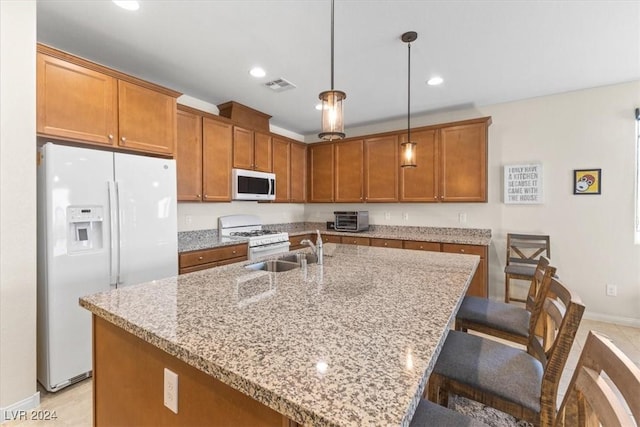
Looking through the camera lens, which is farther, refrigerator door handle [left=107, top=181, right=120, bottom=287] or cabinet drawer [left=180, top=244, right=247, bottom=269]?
cabinet drawer [left=180, top=244, right=247, bottom=269]

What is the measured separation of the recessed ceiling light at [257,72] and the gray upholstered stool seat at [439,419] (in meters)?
2.92

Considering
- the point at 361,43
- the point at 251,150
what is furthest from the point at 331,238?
the point at 361,43

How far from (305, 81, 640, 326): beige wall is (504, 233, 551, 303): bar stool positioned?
17 centimetres

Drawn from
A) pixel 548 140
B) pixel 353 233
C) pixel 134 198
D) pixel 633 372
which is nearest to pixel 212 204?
pixel 134 198

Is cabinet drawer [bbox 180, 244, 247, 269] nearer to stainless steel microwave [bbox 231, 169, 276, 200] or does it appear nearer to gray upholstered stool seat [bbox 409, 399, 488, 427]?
stainless steel microwave [bbox 231, 169, 276, 200]

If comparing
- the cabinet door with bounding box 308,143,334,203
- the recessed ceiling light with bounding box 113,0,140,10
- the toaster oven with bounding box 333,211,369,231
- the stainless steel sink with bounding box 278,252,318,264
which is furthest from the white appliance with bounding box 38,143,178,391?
the cabinet door with bounding box 308,143,334,203

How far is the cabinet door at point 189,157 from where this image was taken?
10.3ft

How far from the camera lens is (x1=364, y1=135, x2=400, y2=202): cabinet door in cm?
424

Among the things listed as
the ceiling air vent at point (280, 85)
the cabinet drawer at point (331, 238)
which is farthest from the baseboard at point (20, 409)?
the cabinet drawer at point (331, 238)

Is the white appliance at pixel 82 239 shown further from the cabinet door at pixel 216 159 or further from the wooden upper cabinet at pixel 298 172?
the wooden upper cabinet at pixel 298 172

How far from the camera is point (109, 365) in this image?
1.24 meters

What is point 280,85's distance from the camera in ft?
10.4

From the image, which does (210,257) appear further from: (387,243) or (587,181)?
(587,181)

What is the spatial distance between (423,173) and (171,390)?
376 centimetres
